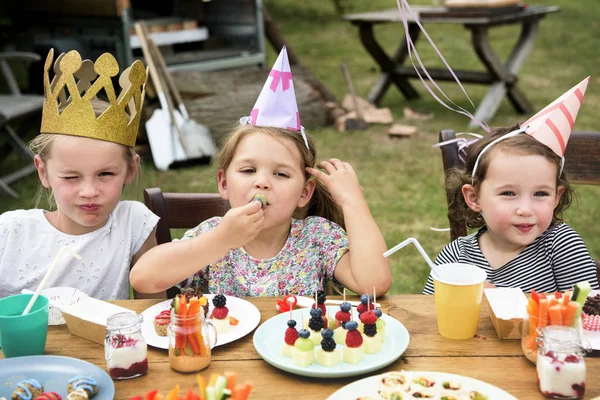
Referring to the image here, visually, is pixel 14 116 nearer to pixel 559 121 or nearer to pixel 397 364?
pixel 559 121

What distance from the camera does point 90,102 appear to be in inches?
80.8

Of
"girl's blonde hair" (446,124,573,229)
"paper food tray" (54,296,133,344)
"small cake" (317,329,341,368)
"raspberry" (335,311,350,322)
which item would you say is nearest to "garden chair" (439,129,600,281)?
"girl's blonde hair" (446,124,573,229)

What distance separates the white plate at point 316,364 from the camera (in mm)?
1486

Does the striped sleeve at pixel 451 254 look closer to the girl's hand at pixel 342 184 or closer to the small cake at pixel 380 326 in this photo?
the girl's hand at pixel 342 184

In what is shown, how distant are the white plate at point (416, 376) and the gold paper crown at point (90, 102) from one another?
41.9 inches

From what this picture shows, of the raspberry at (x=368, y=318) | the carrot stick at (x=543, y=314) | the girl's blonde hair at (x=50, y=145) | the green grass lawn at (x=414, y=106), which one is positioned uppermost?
the girl's blonde hair at (x=50, y=145)

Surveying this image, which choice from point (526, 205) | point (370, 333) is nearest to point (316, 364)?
point (370, 333)

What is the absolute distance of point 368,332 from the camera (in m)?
1.58

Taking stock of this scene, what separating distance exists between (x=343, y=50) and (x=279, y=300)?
1105 cm

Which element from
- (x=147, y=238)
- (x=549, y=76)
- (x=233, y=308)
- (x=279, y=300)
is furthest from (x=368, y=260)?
(x=549, y=76)

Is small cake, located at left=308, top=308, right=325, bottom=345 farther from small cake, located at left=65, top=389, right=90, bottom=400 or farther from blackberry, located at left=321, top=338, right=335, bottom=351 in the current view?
small cake, located at left=65, top=389, right=90, bottom=400

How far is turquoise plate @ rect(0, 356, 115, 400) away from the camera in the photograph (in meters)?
1.47

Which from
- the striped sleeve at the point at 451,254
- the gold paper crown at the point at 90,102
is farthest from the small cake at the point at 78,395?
the striped sleeve at the point at 451,254

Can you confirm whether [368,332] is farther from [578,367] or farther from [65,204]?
[65,204]
